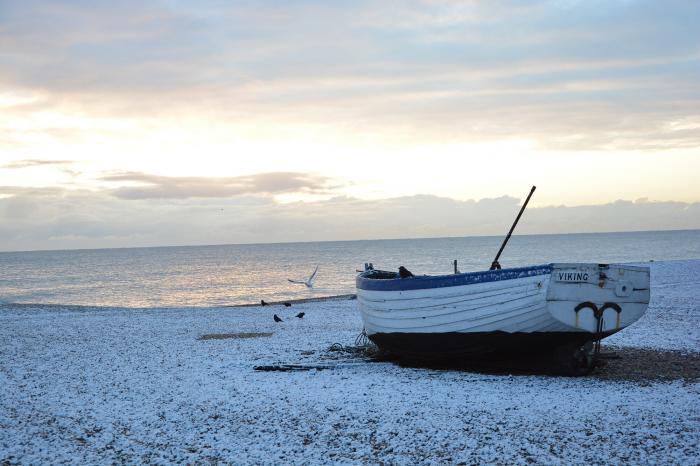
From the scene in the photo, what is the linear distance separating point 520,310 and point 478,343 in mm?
1265

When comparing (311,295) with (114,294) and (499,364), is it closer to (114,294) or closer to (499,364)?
(114,294)

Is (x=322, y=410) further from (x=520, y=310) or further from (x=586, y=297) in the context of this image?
(x=586, y=297)

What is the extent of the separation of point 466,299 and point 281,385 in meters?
4.13

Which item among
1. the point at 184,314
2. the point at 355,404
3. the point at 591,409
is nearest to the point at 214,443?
the point at 355,404

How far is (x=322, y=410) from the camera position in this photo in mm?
9898

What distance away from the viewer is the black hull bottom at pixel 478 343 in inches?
460

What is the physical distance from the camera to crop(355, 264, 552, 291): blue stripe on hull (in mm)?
11445

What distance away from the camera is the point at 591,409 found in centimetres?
945

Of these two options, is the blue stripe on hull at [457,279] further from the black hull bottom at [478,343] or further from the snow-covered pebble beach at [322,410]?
the snow-covered pebble beach at [322,410]

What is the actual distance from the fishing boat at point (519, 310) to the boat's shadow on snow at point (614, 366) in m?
0.27

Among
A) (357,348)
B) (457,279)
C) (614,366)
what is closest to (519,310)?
(457,279)

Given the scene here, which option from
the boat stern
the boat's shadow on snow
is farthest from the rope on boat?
the boat stern

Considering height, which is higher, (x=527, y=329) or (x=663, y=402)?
(x=527, y=329)

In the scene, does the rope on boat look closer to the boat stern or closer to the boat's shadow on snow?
the boat's shadow on snow
